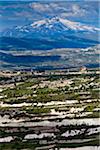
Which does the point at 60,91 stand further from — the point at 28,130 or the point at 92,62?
the point at 92,62

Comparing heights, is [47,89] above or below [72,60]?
above

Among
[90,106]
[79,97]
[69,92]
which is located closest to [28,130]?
[90,106]

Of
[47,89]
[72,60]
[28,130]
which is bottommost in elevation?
[72,60]

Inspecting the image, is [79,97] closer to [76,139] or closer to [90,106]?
[90,106]

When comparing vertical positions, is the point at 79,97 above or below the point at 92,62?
above

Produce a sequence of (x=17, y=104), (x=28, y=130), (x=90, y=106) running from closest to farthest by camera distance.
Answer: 1. (x=28, y=130)
2. (x=90, y=106)
3. (x=17, y=104)

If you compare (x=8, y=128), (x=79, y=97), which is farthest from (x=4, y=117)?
(x=79, y=97)

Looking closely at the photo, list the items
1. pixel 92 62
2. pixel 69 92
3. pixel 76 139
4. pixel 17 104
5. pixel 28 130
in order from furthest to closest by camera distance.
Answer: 1. pixel 92 62
2. pixel 69 92
3. pixel 17 104
4. pixel 28 130
5. pixel 76 139

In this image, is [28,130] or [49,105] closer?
[28,130]

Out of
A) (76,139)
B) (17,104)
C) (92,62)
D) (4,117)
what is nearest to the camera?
(76,139)
